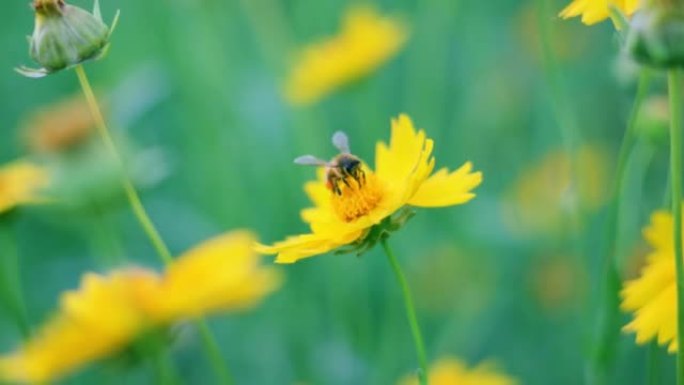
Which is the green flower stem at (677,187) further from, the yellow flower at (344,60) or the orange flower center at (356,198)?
the yellow flower at (344,60)

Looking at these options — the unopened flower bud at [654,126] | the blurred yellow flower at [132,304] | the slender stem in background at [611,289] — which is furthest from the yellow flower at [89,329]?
the unopened flower bud at [654,126]

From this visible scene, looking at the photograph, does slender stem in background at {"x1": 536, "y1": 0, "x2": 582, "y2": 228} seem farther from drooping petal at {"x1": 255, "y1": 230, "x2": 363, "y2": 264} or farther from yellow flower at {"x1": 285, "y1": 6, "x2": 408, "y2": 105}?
yellow flower at {"x1": 285, "y1": 6, "x2": 408, "y2": 105}

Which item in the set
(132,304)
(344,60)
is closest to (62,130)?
(344,60)

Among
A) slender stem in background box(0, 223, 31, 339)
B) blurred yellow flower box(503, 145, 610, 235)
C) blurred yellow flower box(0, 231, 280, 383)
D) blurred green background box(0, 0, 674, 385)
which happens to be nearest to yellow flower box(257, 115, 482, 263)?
blurred yellow flower box(0, 231, 280, 383)

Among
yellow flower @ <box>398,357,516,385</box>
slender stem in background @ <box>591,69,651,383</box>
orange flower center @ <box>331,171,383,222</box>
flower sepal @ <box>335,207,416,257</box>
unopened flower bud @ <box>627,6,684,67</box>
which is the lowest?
yellow flower @ <box>398,357,516,385</box>

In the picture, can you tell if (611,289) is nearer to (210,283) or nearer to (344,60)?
(210,283)

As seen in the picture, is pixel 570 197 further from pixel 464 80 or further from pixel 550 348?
pixel 464 80

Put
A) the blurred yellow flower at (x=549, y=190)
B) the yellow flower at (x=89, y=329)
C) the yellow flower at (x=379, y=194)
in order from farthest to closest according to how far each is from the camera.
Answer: the blurred yellow flower at (x=549, y=190) < the yellow flower at (x=89, y=329) < the yellow flower at (x=379, y=194)
